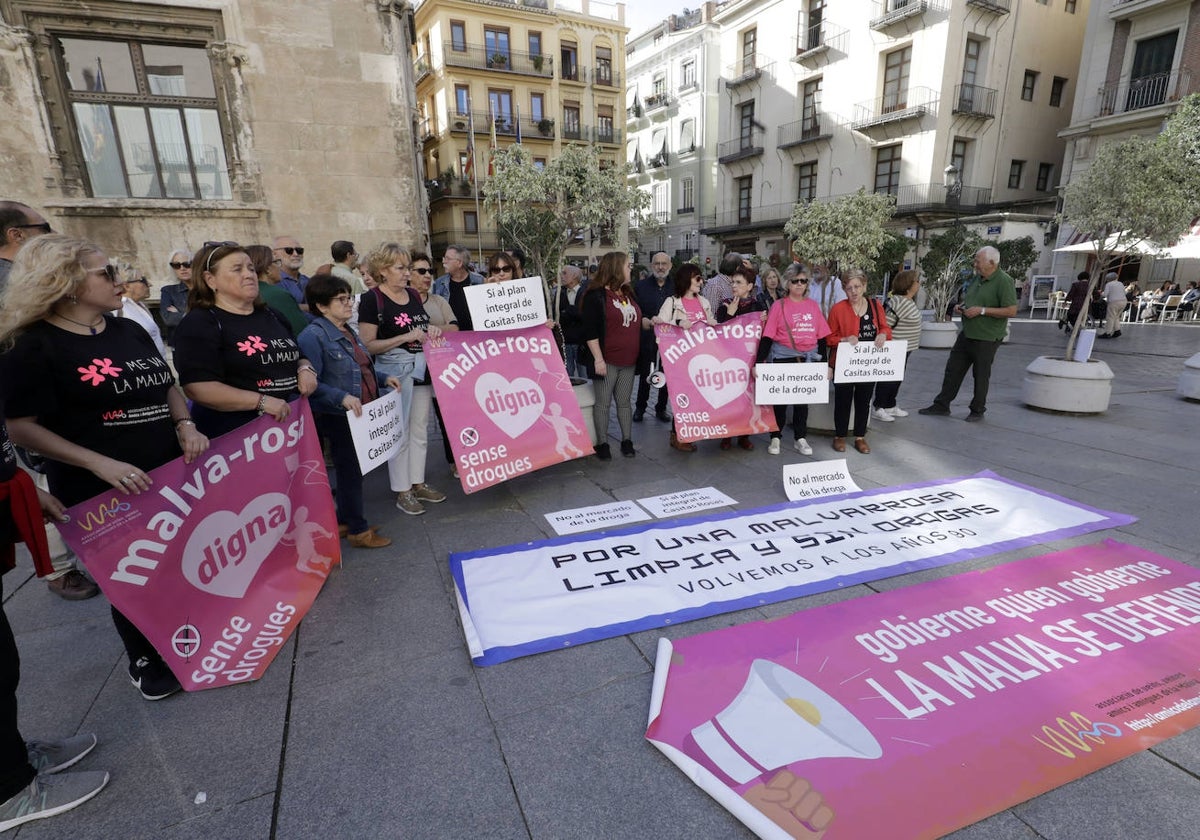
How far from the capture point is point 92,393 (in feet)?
7.10

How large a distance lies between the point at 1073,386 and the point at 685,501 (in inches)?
216

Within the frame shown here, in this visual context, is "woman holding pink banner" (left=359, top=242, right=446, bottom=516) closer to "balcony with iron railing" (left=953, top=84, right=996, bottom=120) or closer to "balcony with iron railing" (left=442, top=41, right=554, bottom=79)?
"balcony with iron railing" (left=953, top=84, right=996, bottom=120)

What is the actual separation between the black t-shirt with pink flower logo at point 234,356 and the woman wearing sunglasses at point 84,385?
0.98 feet

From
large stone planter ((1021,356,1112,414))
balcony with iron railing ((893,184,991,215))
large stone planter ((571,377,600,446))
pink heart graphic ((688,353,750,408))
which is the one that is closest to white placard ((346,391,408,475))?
large stone planter ((571,377,600,446))

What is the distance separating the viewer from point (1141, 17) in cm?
2003

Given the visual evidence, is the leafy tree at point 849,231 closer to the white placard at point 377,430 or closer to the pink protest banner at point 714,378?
the pink protest banner at point 714,378

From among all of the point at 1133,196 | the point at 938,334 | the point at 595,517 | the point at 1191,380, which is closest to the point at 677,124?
the point at 938,334

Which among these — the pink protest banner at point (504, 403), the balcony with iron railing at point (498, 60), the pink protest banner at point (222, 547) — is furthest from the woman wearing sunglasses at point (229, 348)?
the balcony with iron railing at point (498, 60)

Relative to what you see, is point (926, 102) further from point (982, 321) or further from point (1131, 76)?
point (982, 321)

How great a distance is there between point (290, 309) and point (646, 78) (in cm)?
4388

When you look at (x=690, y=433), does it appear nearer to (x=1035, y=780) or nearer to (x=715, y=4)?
(x=1035, y=780)

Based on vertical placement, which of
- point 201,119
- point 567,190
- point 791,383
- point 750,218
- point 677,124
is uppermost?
point 677,124

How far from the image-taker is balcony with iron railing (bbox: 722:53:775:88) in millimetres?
29552

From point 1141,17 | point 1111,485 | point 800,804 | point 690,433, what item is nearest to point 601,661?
point 800,804
